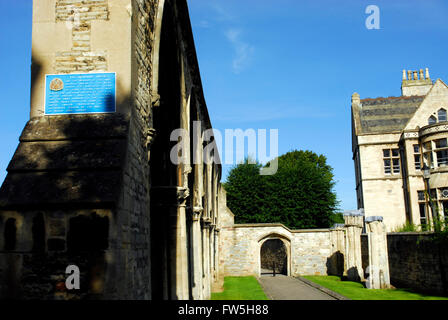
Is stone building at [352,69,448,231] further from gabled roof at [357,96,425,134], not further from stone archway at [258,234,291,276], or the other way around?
stone archway at [258,234,291,276]

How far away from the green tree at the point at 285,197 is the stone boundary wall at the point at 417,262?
15.8m

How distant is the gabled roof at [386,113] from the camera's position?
31.7 metres

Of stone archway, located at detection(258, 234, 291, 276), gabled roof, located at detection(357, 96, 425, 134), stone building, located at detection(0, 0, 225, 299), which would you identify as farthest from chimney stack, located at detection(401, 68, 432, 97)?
stone building, located at detection(0, 0, 225, 299)

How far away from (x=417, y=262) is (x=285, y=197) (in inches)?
777

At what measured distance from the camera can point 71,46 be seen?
19.0ft

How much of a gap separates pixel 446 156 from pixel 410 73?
1642 centimetres

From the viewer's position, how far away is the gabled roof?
3169cm

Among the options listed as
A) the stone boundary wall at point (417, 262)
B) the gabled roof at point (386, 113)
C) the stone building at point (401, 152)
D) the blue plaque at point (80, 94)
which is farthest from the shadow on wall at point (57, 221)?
the gabled roof at point (386, 113)

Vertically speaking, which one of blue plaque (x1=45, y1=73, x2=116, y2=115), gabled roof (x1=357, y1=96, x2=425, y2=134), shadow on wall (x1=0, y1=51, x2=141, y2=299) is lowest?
shadow on wall (x1=0, y1=51, x2=141, y2=299)

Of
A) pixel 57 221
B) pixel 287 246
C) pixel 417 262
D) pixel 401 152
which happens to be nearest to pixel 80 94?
pixel 57 221

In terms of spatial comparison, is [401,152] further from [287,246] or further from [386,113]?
[287,246]
